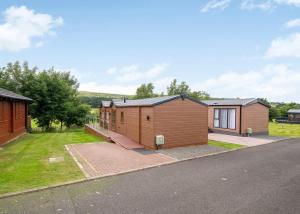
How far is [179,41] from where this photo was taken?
77.6ft

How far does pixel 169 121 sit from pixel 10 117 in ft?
38.8

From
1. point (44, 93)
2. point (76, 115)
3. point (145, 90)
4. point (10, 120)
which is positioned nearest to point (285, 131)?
point (76, 115)

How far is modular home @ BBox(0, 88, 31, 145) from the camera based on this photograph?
14.8m

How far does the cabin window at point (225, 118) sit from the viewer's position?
817 inches

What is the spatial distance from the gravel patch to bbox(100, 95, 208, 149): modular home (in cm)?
64

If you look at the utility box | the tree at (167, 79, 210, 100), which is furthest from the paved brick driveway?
the tree at (167, 79, 210, 100)

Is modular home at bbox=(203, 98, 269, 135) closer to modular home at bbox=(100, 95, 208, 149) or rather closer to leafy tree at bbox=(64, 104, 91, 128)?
modular home at bbox=(100, 95, 208, 149)

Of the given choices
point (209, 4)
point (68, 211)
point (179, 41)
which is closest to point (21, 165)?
point (68, 211)

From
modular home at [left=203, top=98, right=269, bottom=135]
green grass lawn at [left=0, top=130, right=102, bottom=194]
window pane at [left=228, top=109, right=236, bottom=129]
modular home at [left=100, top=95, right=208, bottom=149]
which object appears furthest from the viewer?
window pane at [left=228, top=109, right=236, bottom=129]

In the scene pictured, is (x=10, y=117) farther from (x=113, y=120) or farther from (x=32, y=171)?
(x=32, y=171)

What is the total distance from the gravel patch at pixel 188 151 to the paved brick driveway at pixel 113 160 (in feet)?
1.83

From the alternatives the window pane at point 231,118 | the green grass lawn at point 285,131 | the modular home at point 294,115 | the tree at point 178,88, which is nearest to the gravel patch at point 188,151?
the window pane at point 231,118

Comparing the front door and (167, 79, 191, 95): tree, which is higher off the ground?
(167, 79, 191, 95): tree

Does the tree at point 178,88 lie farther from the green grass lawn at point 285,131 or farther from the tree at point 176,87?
the green grass lawn at point 285,131
